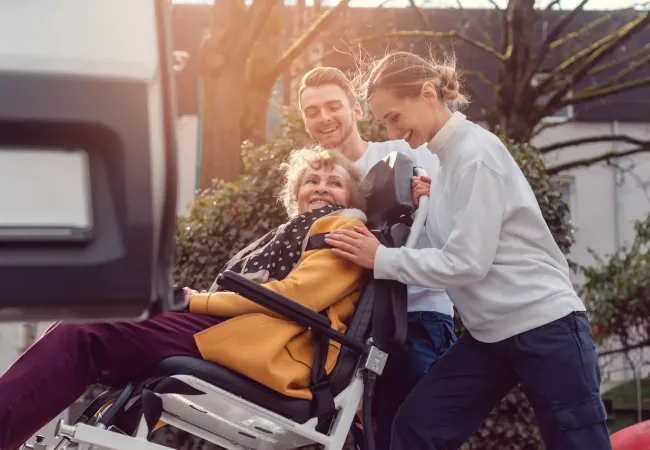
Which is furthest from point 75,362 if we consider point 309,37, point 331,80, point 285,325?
point 309,37

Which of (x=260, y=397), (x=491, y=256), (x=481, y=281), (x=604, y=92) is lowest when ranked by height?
(x=260, y=397)

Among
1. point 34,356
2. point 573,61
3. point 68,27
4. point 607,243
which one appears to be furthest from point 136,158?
point 607,243

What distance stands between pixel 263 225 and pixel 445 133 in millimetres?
2505

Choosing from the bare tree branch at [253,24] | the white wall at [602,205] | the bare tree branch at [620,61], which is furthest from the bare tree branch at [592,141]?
the white wall at [602,205]

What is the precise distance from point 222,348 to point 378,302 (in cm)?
54

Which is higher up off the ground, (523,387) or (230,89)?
(230,89)

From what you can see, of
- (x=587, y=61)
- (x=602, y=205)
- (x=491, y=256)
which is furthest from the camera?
(x=602, y=205)

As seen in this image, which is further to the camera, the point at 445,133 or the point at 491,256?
the point at 445,133

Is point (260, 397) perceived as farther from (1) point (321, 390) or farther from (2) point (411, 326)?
(2) point (411, 326)

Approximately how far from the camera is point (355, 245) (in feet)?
9.46

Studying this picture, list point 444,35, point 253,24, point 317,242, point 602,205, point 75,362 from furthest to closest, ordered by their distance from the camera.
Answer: point 602,205 → point 444,35 → point 253,24 → point 317,242 → point 75,362

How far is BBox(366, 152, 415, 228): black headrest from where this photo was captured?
3.24 metres

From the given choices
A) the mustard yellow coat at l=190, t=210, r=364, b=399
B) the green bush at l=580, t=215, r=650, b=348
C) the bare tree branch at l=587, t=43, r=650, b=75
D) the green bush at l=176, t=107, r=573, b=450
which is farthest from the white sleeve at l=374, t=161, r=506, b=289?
the bare tree branch at l=587, t=43, r=650, b=75

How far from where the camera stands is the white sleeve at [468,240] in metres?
2.66
